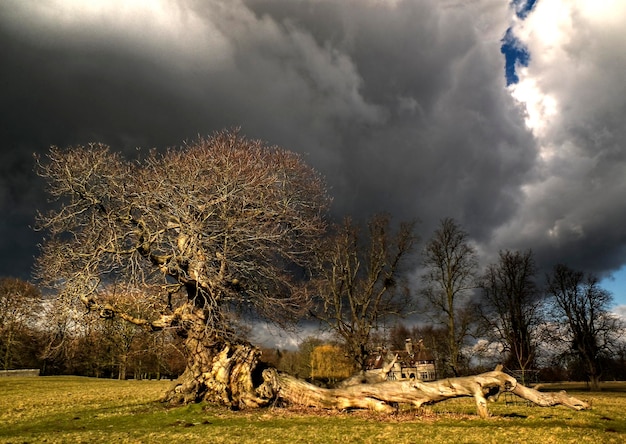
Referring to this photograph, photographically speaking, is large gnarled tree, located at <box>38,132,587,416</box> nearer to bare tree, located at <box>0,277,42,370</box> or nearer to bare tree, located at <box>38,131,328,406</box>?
bare tree, located at <box>38,131,328,406</box>

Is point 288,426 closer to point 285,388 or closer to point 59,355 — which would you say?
point 285,388

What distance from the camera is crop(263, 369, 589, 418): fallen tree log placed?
13266 mm

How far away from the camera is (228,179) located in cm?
1683

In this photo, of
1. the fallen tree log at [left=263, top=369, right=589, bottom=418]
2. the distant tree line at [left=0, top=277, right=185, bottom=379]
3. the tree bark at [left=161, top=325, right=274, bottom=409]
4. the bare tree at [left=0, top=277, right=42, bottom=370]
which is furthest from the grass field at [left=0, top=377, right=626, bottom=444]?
the bare tree at [left=0, top=277, right=42, bottom=370]

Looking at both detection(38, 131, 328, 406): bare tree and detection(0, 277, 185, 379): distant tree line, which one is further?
detection(0, 277, 185, 379): distant tree line

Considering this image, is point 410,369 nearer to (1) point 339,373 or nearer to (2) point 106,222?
(1) point 339,373

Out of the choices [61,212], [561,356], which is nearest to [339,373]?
[561,356]

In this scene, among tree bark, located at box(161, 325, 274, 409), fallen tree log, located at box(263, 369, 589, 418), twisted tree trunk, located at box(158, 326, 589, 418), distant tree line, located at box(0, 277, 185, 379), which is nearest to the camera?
fallen tree log, located at box(263, 369, 589, 418)

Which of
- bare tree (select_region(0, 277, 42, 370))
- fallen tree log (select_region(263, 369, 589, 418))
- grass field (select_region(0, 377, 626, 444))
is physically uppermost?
bare tree (select_region(0, 277, 42, 370))

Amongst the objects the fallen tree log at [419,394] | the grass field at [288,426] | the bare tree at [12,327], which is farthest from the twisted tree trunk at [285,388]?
the bare tree at [12,327]

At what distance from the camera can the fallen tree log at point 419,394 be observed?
13.3 meters

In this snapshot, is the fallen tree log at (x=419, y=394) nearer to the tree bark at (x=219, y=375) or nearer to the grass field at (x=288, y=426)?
the grass field at (x=288, y=426)

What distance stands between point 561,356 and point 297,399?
36152mm

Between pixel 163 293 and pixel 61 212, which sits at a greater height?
pixel 61 212
